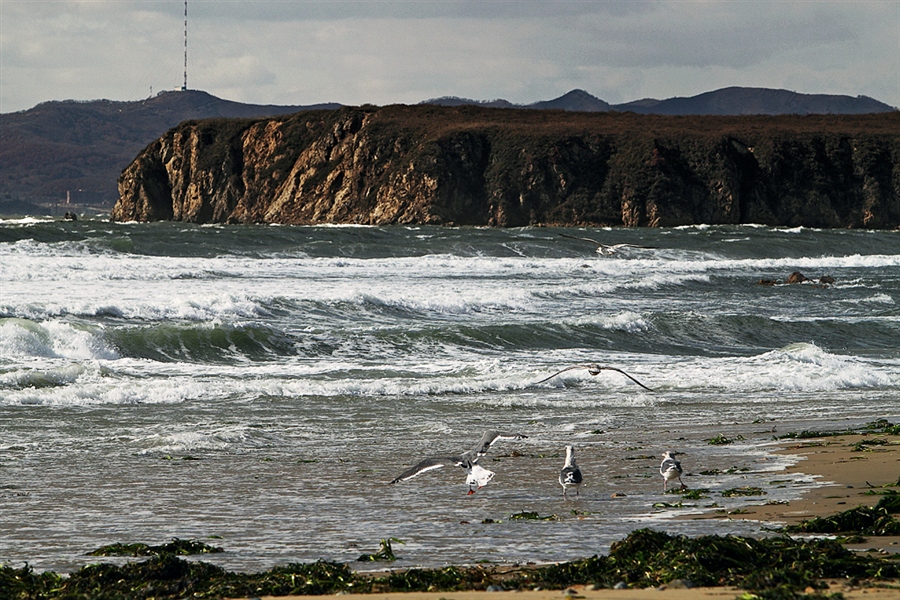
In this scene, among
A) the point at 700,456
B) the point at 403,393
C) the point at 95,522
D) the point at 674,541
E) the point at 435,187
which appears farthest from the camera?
the point at 435,187

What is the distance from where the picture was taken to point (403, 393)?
14.5m

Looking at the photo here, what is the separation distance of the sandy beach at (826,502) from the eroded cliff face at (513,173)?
83.0 m

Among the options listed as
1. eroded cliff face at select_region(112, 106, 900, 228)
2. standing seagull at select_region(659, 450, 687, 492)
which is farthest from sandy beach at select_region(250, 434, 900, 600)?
eroded cliff face at select_region(112, 106, 900, 228)

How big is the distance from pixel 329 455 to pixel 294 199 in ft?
Result: 299

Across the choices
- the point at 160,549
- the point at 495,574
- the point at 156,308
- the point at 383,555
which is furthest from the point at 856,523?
the point at 156,308

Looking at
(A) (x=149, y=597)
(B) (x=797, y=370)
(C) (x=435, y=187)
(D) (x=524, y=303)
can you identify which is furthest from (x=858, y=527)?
(C) (x=435, y=187)

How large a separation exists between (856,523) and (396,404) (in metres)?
7.86

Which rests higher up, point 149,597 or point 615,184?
point 615,184

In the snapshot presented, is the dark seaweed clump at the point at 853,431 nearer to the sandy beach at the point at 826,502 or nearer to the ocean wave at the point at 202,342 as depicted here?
the sandy beach at the point at 826,502

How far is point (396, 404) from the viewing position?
13617 millimetres

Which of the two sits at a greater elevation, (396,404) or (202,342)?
(202,342)

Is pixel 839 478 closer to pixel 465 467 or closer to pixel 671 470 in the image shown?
pixel 671 470

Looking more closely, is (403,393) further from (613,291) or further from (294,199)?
(294,199)

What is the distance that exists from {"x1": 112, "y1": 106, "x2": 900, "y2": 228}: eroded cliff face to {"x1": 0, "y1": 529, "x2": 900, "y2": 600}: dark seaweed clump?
8712 centimetres
